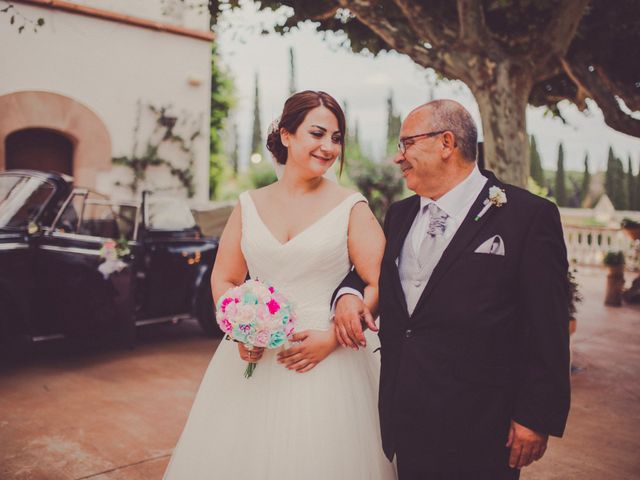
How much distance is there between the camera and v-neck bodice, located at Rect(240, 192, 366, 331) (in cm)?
228

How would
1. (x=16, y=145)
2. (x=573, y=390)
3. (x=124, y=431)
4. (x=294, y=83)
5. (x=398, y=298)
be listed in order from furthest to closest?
(x=294, y=83), (x=16, y=145), (x=573, y=390), (x=124, y=431), (x=398, y=298)

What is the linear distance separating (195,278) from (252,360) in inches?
183

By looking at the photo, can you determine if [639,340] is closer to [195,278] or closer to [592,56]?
[592,56]

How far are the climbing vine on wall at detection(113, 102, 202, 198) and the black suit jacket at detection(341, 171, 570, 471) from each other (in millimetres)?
9556

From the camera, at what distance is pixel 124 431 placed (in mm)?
4043

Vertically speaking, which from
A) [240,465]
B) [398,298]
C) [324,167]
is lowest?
[240,465]

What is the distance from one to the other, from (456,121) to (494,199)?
12.4 inches

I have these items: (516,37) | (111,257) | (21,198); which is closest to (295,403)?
(111,257)

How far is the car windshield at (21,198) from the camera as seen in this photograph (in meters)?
5.27

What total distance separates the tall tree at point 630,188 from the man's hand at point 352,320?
30.8 metres

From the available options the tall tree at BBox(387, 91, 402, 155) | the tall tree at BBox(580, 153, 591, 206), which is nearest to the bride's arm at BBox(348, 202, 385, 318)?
the tall tree at BBox(580, 153, 591, 206)

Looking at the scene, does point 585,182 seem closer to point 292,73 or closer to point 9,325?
point 292,73

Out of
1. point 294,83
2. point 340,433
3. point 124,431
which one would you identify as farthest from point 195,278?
point 294,83

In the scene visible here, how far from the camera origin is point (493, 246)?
184 centimetres
